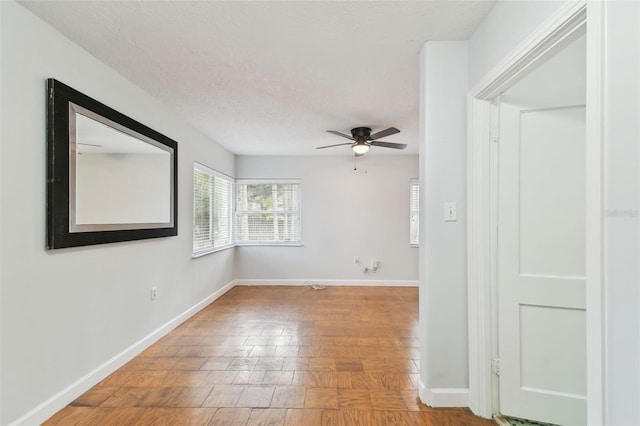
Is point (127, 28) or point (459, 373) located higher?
point (127, 28)

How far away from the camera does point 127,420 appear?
1830 millimetres

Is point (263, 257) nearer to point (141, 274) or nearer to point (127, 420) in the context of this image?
point (141, 274)

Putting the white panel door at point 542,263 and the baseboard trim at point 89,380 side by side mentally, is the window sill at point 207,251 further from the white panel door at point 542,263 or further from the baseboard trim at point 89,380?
the white panel door at point 542,263

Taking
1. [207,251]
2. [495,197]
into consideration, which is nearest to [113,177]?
[207,251]

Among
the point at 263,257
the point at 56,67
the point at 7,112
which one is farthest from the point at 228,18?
the point at 263,257

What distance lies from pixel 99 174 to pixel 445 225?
8.03 ft

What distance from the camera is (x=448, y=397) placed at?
193cm

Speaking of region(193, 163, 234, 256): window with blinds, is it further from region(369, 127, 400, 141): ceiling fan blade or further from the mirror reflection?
region(369, 127, 400, 141): ceiling fan blade

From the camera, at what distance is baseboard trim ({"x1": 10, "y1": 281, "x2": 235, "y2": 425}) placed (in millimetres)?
1749

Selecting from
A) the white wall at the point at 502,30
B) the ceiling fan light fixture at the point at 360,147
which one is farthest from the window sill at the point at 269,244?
the white wall at the point at 502,30

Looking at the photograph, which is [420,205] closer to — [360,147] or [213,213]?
[360,147]

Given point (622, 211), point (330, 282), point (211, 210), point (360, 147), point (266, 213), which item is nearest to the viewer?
point (622, 211)

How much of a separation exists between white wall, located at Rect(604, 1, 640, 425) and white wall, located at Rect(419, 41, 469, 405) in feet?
3.23

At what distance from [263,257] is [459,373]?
4.05 m
